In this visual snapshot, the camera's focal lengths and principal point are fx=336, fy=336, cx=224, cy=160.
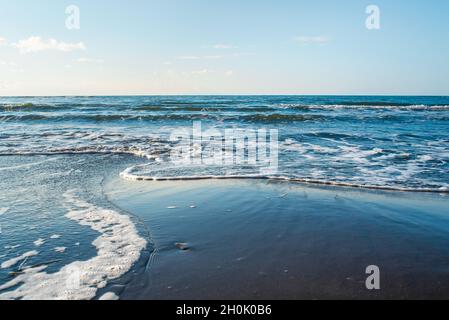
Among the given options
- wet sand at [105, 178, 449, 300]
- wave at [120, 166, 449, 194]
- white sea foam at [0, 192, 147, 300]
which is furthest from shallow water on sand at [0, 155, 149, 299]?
wave at [120, 166, 449, 194]

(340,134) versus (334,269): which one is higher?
(340,134)

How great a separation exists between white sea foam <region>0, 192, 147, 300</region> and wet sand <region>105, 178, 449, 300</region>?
0.90 feet

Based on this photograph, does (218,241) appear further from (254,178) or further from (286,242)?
(254,178)

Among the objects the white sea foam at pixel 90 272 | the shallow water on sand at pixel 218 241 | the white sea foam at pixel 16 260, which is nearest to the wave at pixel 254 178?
the shallow water on sand at pixel 218 241

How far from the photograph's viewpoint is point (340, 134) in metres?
15.9

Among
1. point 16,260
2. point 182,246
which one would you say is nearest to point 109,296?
point 182,246

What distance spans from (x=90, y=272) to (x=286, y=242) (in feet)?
7.40

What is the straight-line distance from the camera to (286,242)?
4152 mm
